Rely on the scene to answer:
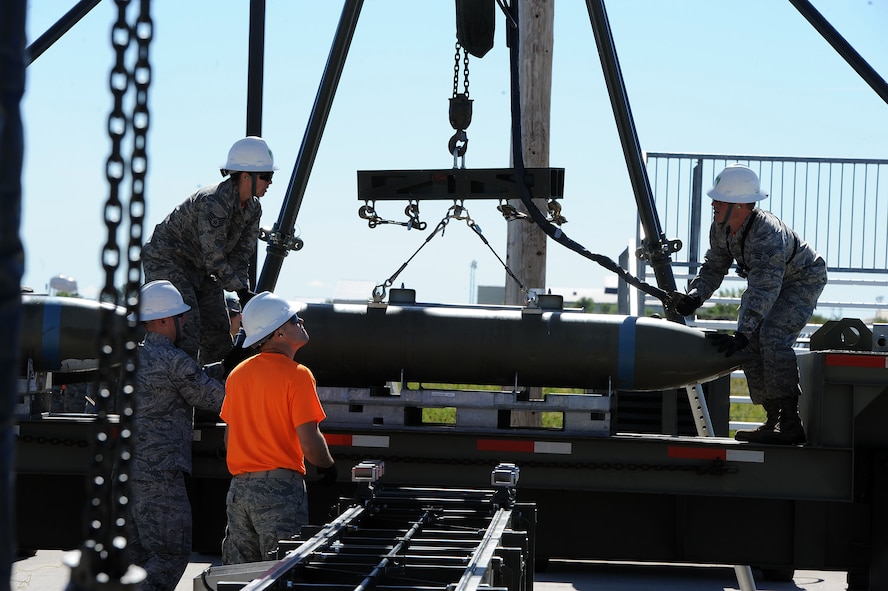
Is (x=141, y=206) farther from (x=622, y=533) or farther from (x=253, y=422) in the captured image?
(x=622, y=533)

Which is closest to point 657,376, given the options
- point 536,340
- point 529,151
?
point 536,340

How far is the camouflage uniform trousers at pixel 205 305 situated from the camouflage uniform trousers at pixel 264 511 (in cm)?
190

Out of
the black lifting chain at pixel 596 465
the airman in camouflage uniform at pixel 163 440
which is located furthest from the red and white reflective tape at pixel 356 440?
the airman in camouflage uniform at pixel 163 440

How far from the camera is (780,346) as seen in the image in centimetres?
677

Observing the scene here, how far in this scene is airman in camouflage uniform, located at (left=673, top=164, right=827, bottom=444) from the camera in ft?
21.9

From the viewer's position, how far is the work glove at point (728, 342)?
678cm

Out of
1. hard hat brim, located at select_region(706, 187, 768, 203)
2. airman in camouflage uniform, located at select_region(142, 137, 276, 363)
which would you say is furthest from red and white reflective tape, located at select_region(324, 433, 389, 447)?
hard hat brim, located at select_region(706, 187, 768, 203)

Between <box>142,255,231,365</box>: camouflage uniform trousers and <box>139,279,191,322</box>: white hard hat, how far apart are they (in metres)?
0.88

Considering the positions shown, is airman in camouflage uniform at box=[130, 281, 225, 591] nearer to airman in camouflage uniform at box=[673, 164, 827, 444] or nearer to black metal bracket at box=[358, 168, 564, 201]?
black metal bracket at box=[358, 168, 564, 201]

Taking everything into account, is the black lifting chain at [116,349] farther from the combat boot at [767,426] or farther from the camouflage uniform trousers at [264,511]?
the combat boot at [767,426]

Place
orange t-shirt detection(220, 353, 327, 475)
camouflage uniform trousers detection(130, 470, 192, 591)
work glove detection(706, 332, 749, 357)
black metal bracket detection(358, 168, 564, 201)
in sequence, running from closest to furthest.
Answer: orange t-shirt detection(220, 353, 327, 475) < camouflage uniform trousers detection(130, 470, 192, 591) < work glove detection(706, 332, 749, 357) < black metal bracket detection(358, 168, 564, 201)

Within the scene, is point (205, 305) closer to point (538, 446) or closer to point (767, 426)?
point (538, 446)

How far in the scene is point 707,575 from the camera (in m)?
8.84

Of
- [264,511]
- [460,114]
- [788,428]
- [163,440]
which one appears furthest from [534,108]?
[264,511]
